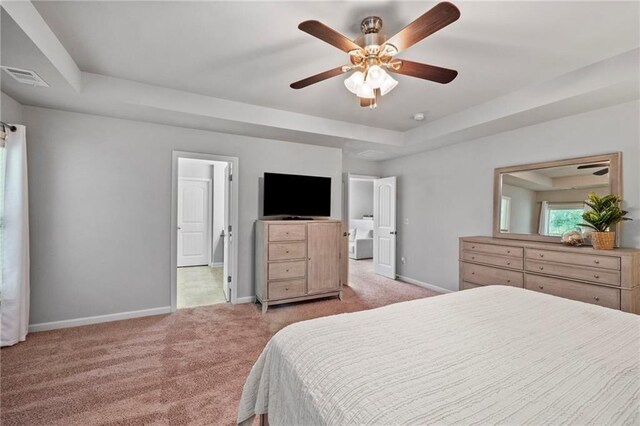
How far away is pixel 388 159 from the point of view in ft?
18.3

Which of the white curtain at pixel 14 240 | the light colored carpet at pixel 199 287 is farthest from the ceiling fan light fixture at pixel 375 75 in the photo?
the light colored carpet at pixel 199 287

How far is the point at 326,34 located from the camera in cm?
155

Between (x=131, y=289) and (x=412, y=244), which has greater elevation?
(x=412, y=244)

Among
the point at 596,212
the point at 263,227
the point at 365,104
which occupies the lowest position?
the point at 263,227

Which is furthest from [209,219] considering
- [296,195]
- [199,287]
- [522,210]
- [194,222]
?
[522,210]

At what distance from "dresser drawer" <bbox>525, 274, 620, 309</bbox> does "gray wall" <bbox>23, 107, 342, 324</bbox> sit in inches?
156

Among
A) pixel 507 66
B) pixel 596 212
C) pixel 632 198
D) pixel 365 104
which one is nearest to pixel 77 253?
pixel 365 104

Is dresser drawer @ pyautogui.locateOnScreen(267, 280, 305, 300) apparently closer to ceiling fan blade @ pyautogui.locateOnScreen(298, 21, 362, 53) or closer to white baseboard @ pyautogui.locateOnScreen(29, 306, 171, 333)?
white baseboard @ pyautogui.locateOnScreen(29, 306, 171, 333)

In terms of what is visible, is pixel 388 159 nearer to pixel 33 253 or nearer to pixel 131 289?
pixel 131 289

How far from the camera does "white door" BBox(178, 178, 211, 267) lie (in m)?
6.32

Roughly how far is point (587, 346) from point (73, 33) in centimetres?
360

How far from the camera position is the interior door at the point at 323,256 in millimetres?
3828

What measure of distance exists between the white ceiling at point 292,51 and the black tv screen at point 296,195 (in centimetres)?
80

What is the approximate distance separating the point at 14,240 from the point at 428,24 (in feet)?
12.3
